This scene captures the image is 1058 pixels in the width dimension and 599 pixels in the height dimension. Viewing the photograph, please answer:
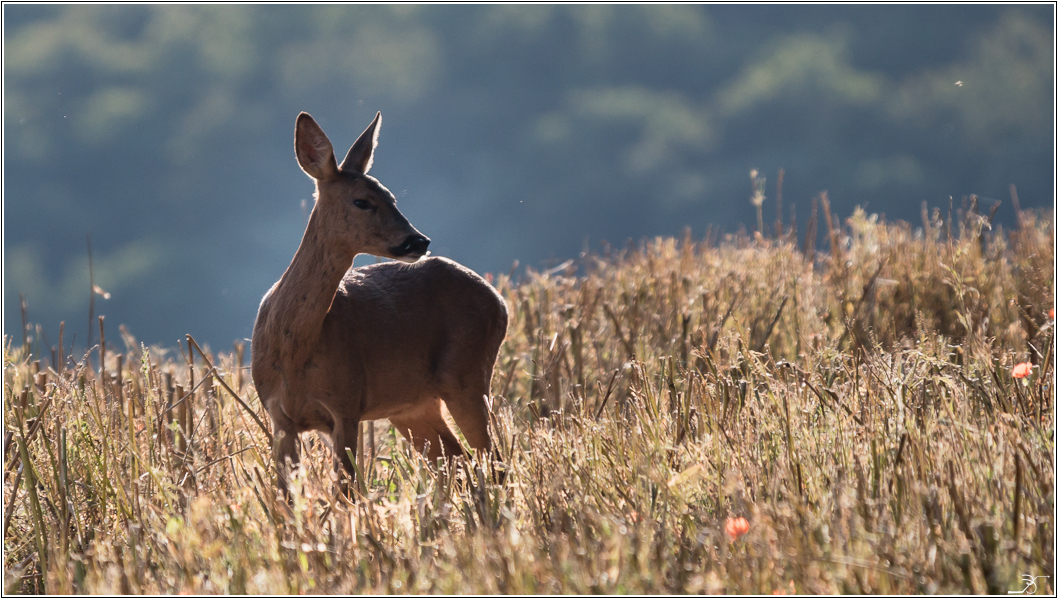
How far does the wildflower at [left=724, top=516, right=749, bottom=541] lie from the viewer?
8.15 feet

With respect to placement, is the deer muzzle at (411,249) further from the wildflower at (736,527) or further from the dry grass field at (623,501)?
the wildflower at (736,527)

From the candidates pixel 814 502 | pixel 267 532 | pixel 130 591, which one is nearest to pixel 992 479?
pixel 814 502

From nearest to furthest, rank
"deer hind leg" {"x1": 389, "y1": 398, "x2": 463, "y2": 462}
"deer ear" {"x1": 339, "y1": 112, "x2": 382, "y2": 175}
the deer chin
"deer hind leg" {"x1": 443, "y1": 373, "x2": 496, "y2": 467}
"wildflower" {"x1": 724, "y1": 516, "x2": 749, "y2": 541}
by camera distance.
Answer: "wildflower" {"x1": 724, "y1": 516, "x2": 749, "y2": 541} < the deer chin < "deer ear" {"x1": 339, "y1": 112, "x2": 382, "y2": 175} < "deer hind leg" {"x1": 443, "y1": 373, "x2": 496, "y2": 467} < "deer hind leg" {"x1": 389, "y1": 398, "x2": 463, "y2": 462}

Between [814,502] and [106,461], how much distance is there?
2496 millimetres

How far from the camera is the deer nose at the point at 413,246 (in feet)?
12.3

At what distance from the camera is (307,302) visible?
3826mm

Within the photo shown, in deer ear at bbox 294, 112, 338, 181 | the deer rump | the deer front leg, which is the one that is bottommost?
the deer front leg

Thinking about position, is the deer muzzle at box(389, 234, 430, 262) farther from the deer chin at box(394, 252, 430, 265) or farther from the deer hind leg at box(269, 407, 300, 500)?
the deer hind leg at box(269, 407, 300, 500)

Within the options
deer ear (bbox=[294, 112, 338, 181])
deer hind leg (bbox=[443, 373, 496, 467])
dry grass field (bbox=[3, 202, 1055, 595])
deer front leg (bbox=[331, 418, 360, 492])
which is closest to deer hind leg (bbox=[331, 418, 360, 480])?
deer front leg (bbox=[331, 418, 360, 492])

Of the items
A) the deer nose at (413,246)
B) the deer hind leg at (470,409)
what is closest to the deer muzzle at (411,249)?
the deer nose at (413,246)

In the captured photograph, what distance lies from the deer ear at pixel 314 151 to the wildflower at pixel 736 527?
223 cm

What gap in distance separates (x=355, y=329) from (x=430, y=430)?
35.2 inches

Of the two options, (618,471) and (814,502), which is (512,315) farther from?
(814,502)

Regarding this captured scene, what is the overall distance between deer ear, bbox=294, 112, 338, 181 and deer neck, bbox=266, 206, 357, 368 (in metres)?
0.24
